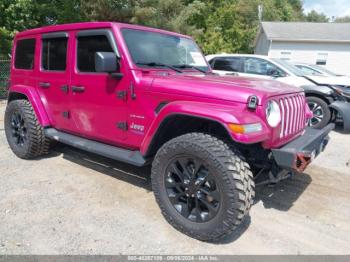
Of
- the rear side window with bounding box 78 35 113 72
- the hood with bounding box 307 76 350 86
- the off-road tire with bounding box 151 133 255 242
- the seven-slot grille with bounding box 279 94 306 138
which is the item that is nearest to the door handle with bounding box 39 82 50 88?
the rear side window with bounding box 78 35 113 72

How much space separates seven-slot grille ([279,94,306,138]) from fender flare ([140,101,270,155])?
17.1 inches

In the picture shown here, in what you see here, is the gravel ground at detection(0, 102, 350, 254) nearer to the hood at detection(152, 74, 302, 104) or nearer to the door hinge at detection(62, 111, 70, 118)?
the door hinge at detection(62, 111, 70, 118)

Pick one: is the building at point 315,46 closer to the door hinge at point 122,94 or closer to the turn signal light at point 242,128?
the door hinge at point 122,94

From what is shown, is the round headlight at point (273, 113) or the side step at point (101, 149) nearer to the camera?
the round headlight at point (273, 113)

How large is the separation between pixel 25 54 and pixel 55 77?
1073 millimetres

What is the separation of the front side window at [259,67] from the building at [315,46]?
680 inches

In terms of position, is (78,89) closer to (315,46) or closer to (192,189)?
(192,189)

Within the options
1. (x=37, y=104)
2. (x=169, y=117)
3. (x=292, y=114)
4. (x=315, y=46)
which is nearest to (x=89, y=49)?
(x=37, y=104)

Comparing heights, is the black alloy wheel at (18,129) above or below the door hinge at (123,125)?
below

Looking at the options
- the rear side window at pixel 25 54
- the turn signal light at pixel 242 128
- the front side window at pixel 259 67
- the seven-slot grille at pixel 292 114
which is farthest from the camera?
the front side window at pixel 259 67

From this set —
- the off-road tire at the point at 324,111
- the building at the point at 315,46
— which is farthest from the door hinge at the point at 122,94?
the building at the point at 315,46

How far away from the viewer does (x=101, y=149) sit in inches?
160

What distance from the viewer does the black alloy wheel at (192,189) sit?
10.1 feet

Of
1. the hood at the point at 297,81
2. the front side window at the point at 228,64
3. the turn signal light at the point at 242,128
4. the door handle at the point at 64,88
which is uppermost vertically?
the turn signal light at the point at 242,128
